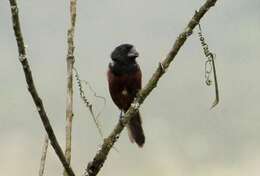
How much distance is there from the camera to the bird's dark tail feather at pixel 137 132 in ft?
19.4

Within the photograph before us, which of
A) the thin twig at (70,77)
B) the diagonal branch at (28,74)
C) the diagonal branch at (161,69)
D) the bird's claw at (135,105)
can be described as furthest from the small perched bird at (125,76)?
the diagonal branch at (28,74)

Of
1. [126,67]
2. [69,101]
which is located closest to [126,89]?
[126,67]

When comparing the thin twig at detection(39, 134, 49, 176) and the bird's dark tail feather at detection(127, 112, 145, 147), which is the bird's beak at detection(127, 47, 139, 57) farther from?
the thin twig at detection(39, 134, 49, 176)

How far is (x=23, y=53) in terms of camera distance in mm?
2402

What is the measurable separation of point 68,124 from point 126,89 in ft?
9.10

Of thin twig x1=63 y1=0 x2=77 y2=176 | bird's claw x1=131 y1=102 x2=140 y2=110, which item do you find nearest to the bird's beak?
→ thin twig x1=63 y1=0 x2=77 y2=176

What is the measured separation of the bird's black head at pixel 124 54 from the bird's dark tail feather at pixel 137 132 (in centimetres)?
76

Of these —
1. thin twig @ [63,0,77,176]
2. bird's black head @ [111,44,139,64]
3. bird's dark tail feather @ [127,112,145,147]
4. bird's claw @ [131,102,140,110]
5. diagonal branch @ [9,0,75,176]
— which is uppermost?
bird's black head @ [111,44,139,64]

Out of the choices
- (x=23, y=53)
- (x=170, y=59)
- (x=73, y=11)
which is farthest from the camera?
(x=73, y=11)

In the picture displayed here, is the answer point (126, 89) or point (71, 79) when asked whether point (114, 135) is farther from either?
point (126, 89)

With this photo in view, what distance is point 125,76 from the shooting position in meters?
6.09

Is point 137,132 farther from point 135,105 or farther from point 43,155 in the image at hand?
point 135,105

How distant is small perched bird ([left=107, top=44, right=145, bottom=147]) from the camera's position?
20.0 feet

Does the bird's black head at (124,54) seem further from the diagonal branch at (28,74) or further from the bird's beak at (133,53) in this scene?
the diagonal branch at (28,74)
